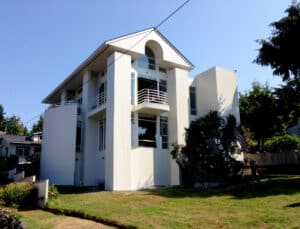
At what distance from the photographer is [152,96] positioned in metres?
24.5

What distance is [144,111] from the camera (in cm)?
2347

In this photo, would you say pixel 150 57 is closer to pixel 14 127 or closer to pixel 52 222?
pixel 52 222

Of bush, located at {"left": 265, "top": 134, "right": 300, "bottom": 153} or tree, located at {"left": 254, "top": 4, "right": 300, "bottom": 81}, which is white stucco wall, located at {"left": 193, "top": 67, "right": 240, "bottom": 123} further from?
bush, located at {"left": 265, "top": 134, "right": 300, "bottom": 153}

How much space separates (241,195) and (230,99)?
42.1 feet

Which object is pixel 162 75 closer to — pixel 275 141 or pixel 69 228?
pixel 69 228

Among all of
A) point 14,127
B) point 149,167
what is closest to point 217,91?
point 149,167

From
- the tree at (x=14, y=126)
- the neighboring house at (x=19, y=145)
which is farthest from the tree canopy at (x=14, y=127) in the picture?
the neighboring house at (x=19, y=145)

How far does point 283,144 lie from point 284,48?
58.8 feet

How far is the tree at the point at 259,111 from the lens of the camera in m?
34.5

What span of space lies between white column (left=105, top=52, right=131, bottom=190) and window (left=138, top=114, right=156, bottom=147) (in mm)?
1752

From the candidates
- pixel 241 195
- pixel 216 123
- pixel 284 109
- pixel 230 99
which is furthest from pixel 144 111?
pixel 284 109

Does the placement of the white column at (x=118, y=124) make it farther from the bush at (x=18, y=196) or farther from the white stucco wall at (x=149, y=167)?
the bush at (x=18, y=196)

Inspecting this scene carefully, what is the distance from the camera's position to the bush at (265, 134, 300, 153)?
36.6 m

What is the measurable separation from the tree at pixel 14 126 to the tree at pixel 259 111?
137 ft
